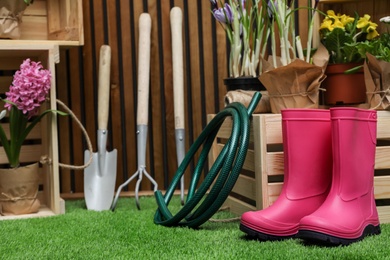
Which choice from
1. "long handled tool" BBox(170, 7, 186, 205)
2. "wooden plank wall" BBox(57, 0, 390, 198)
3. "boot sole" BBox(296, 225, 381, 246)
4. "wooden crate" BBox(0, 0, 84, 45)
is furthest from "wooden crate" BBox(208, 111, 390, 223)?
"wooden crate" BBox(0, 0, 84, 45)

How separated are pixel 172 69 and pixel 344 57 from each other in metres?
0.86

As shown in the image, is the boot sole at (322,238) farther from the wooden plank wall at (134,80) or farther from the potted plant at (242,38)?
the wooden plank wall at (134,80)

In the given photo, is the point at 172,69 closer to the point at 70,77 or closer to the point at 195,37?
the point at 195,37

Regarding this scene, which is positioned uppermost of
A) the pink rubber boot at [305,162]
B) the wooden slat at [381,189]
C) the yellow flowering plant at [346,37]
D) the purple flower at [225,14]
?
the purple flower at [225,14]

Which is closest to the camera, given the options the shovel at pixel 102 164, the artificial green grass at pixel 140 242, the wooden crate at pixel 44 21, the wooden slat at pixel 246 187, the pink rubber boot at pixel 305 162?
the artificial green grass at pixel 140 242

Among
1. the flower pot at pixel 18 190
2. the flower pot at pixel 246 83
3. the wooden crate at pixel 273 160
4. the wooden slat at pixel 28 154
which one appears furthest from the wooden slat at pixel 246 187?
the wooden slat at pixel 28 154

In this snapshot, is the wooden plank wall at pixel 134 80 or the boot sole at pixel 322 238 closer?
the boot sole at pixel 322 238

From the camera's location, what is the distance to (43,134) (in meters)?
2.59

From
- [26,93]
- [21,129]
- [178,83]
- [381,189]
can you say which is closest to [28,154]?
[21,129]

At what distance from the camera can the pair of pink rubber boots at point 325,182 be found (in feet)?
5.62

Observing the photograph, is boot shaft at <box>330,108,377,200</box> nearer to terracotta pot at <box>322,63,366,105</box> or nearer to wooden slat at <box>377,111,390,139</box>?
wooden slat at <box>377,111,390,139</box>

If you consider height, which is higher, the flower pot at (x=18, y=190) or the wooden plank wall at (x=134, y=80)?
the wooden plank wall at (x=134, y=80)

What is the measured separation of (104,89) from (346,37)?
3.31 ft

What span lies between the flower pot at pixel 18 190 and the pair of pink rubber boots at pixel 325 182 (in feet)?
3.13
